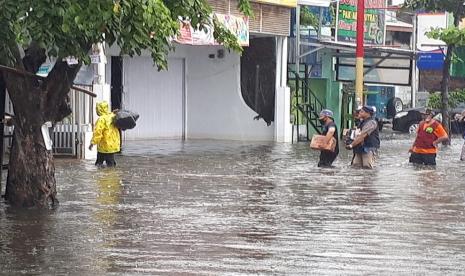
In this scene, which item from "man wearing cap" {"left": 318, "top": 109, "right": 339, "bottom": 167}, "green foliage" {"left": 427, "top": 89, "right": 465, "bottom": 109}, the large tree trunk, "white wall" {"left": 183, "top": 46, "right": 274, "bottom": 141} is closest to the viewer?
the large tree trunk

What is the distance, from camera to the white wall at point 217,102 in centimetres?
2889

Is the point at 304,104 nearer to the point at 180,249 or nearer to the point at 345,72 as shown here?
the point at 345,72

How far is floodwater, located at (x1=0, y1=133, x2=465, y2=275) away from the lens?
8.84 metres

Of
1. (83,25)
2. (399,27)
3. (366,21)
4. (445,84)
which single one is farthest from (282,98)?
(83,25)

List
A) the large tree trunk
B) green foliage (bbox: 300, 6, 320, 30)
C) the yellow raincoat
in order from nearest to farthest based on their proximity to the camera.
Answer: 1. the large tree trunk
2. the yellow raincoat
3. green foliage (bbox: 300, 6, 320, 30)

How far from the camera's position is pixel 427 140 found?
20.5 metres

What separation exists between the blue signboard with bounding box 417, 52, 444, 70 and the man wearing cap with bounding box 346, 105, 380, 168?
2183 cm

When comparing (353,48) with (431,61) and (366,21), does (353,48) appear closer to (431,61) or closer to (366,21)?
(366,21)

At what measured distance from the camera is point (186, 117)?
97.6ft

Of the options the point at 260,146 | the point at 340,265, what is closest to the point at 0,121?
the point at 340,265

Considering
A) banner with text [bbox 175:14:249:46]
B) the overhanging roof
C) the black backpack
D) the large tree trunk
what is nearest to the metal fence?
the black backpack

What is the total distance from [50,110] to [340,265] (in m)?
4.86

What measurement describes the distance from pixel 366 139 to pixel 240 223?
27.1ft

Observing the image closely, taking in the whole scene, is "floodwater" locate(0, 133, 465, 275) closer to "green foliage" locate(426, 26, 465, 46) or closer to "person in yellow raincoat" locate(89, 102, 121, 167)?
"person in yellow raincoat" locate(89, 102, 121, 167)
